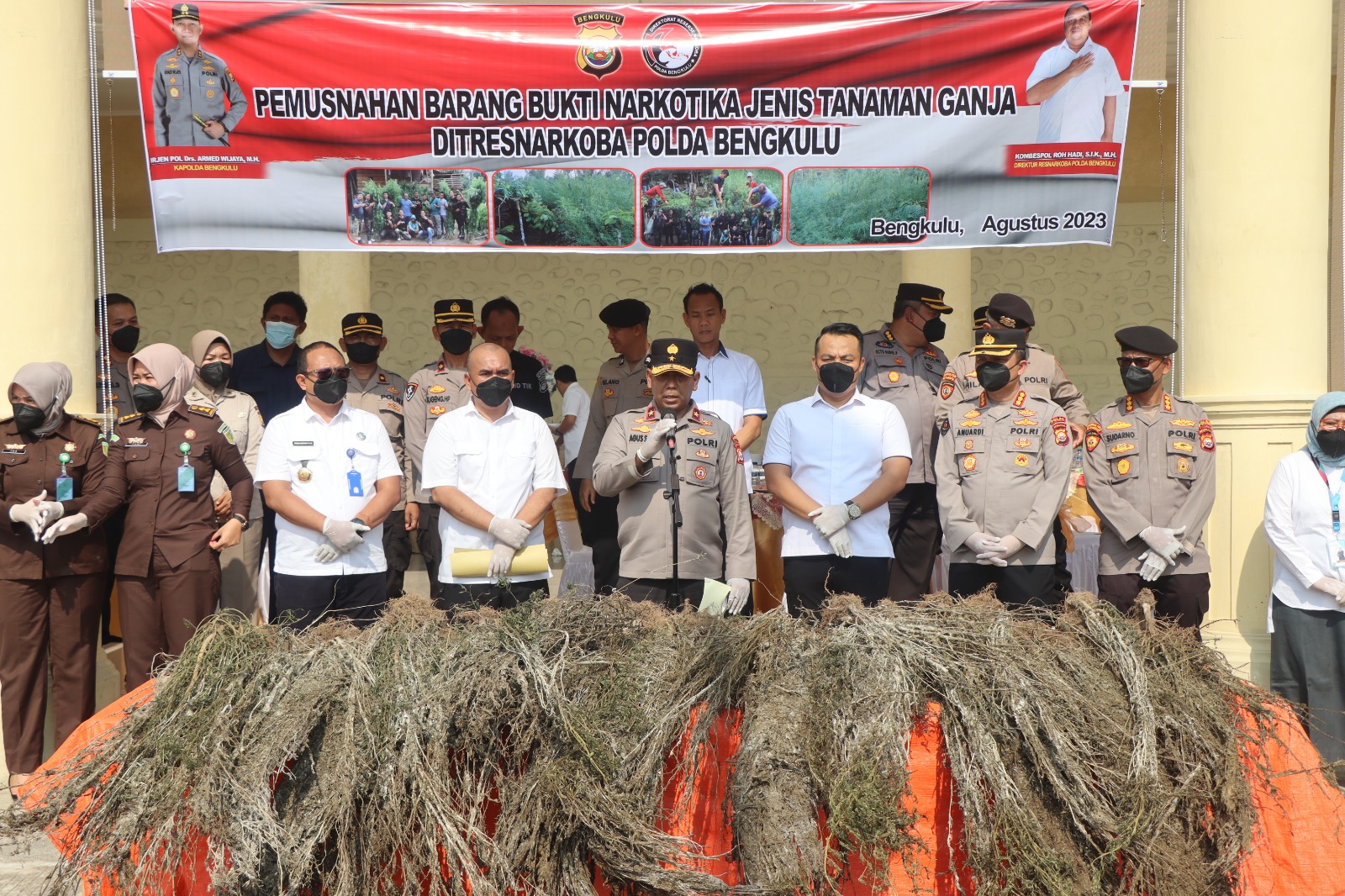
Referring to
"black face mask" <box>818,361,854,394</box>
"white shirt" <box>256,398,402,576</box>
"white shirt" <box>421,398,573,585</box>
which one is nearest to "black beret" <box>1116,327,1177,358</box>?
"black face mask" <box>818,361,854,394</box>

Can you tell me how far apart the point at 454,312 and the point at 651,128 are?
1547mm

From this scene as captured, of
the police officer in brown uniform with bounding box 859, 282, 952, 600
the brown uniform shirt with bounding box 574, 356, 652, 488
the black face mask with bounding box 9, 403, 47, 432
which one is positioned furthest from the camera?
the brown uniform shirt with bounding box 574, 356, 652, 488

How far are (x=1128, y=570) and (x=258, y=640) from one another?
3.84m

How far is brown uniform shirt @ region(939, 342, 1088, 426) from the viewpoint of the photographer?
6.04m

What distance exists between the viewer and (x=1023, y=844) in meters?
3.29

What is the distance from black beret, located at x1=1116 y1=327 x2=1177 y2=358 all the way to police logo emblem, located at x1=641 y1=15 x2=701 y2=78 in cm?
247

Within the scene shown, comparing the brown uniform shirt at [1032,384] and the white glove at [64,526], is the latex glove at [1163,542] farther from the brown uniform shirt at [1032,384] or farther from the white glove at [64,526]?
the white glove at [64,526]

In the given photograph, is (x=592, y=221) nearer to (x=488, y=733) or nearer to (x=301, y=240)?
(x=301, y=240)

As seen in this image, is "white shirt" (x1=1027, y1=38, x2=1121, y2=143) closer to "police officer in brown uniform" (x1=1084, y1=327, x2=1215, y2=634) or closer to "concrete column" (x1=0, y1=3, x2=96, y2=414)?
"police officer in brown uniform" (x1=1084, y1=327, x2=1215, y2=634)

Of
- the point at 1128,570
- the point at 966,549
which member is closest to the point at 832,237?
the point at 966,549

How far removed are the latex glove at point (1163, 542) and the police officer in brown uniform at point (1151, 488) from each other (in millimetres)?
14

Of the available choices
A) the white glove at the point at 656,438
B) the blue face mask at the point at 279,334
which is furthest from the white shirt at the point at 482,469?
the blue face mask at the point at 279,334

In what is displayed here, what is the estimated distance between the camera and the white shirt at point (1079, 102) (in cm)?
A: 604

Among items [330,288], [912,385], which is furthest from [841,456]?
[330,288]
